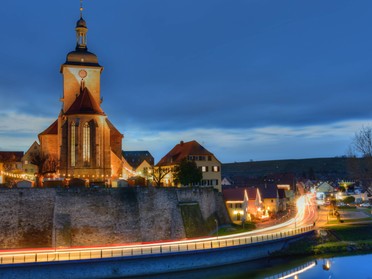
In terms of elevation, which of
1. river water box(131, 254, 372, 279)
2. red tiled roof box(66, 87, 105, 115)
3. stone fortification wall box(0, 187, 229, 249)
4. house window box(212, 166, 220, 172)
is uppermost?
red tiled roof box(66, 87, 105, 115)

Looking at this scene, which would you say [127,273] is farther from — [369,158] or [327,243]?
[369,158]

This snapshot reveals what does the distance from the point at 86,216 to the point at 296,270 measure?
19.6 meters

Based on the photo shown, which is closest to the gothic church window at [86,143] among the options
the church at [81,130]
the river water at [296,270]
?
the church at [81,130]

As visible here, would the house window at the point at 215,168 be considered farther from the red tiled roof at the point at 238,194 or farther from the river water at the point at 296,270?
the river water at the point at 296,270

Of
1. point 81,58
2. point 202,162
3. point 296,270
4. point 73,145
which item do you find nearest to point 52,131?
point 73,145

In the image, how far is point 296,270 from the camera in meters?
41.8

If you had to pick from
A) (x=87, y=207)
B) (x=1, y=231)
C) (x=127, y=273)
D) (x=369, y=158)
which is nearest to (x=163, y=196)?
(x=87, y=207)

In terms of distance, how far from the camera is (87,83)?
64312mm

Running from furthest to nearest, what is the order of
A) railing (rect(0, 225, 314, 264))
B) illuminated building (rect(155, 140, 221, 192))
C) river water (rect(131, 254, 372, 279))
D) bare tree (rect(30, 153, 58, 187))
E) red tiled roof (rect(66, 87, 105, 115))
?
1. illuminated building (rect(155, 140, 221, 192))
2. red tiled roof (rect(66, 87, 105, 115))
3. bare tree (rect(30, 153, 58, 187))
4. river water (rect(131, 254, 372, 279))
5. railing (rect(0, 225, 314, 264))

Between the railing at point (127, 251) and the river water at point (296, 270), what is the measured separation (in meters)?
2.03

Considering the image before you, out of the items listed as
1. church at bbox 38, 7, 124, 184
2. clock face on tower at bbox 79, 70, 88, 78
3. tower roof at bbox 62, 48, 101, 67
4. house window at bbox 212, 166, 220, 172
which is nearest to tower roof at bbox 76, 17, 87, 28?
church at bbox 38, 7, 124, 184

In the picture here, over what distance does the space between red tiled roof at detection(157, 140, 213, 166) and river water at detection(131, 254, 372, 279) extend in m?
27.5

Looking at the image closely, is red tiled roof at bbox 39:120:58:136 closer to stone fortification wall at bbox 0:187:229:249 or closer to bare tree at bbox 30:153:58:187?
bare tree at bbox 30:153:58:187

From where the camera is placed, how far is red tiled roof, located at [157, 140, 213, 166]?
69750 mm
